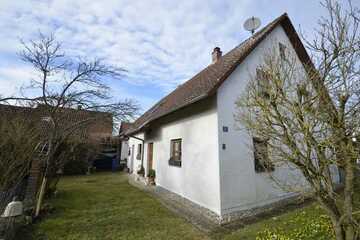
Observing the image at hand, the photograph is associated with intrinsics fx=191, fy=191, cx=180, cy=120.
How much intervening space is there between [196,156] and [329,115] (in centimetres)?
451

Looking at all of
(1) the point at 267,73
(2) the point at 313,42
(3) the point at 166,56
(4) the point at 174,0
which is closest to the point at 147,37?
(3) the point at 166,56

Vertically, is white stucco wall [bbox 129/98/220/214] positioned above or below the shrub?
above

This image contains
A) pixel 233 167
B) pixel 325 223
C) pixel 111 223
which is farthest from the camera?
pixel 233 167

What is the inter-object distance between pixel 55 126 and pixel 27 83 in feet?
5.45

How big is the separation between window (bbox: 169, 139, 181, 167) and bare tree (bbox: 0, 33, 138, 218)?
9.03 feet

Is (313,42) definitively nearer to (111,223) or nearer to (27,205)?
(111,223)

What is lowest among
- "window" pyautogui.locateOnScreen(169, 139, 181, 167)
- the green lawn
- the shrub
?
the green lawn

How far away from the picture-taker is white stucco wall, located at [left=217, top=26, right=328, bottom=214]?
5805 mm

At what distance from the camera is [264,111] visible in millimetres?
3539

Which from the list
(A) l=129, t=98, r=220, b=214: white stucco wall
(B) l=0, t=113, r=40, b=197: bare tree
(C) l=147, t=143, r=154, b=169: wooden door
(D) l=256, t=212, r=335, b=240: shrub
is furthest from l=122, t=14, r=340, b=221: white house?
(B) l=0, t=113, r=40, b=197: bare tree

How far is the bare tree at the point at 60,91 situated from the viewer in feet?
19.8

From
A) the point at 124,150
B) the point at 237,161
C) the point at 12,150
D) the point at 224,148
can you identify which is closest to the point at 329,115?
the point at 224,148

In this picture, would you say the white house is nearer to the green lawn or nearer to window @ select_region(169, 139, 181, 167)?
window @ select_region(169, 139, 181, 167)

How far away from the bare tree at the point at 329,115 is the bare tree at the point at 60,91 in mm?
5099
